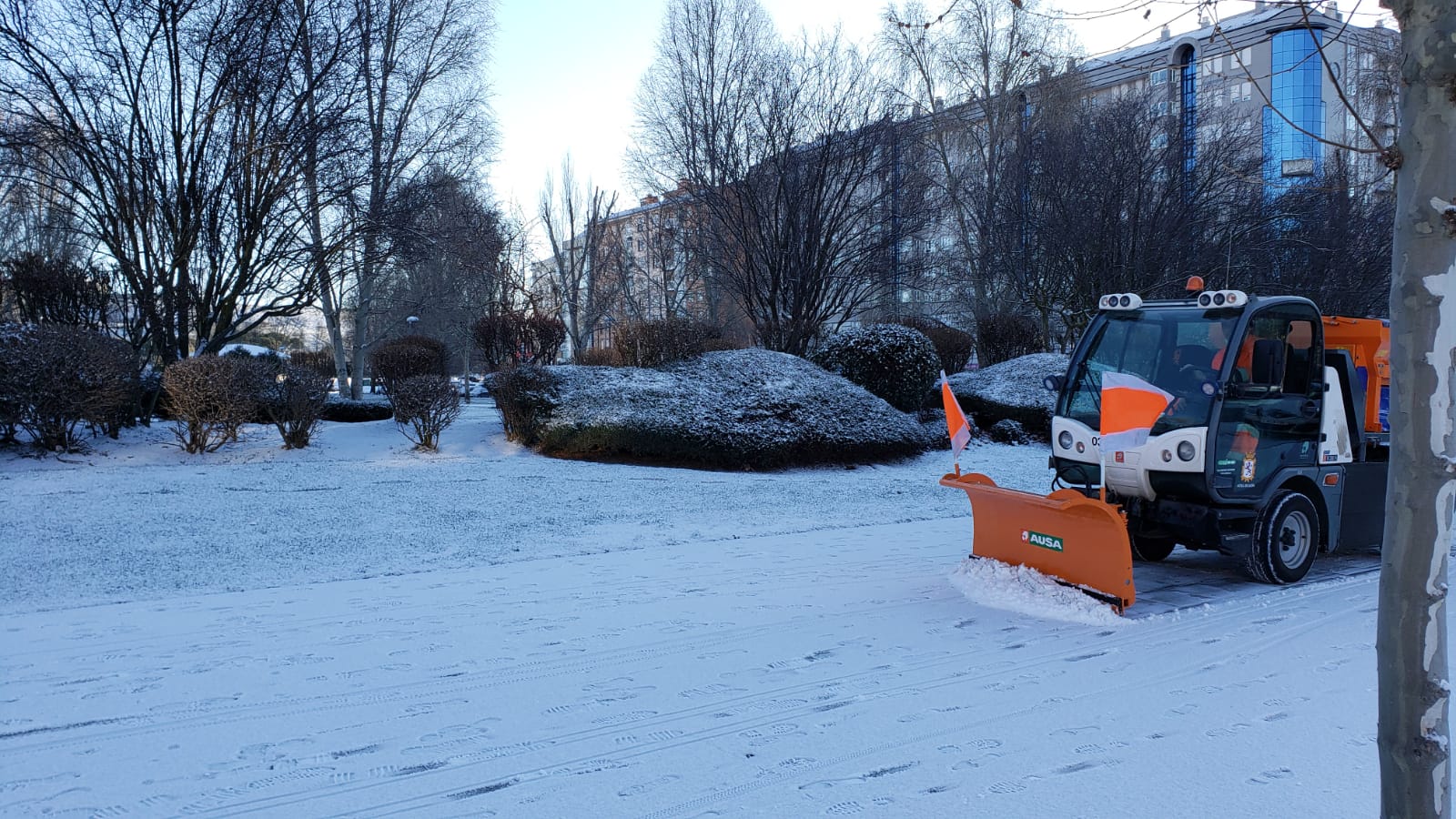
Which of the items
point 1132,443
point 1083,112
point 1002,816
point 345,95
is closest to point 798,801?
point 1002,816

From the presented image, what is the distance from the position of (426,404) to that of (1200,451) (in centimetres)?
961

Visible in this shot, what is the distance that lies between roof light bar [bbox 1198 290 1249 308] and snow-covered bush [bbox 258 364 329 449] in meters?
10.6

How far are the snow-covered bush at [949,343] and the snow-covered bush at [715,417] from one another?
6786 millimetres

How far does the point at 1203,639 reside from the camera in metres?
5.20

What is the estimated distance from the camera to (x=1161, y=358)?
21.3 ft

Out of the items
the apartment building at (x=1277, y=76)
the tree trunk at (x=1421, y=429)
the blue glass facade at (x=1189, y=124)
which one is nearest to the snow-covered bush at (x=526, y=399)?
the apartment building at (x=1277, y=76)

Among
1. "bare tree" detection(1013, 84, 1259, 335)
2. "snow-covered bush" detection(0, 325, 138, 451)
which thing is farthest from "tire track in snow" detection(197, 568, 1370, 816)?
"bare tree" detection(1013, 84, 1259, 335)

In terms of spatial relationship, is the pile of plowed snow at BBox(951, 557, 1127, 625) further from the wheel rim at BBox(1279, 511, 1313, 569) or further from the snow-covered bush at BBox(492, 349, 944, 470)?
the snow-covered bush at BBox(492, 349, 944, 470)

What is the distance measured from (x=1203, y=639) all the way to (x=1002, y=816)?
2781mm

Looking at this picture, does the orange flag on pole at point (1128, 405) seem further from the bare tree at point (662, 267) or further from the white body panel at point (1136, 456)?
the bare tree at point (662, 267)

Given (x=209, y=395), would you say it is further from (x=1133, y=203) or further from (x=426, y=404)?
(x=1133, y=203)

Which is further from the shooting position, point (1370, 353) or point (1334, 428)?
point (1370, 353)

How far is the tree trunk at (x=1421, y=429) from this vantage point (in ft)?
6.50

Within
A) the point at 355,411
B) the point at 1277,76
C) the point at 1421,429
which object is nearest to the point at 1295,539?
the point at 1421,429
